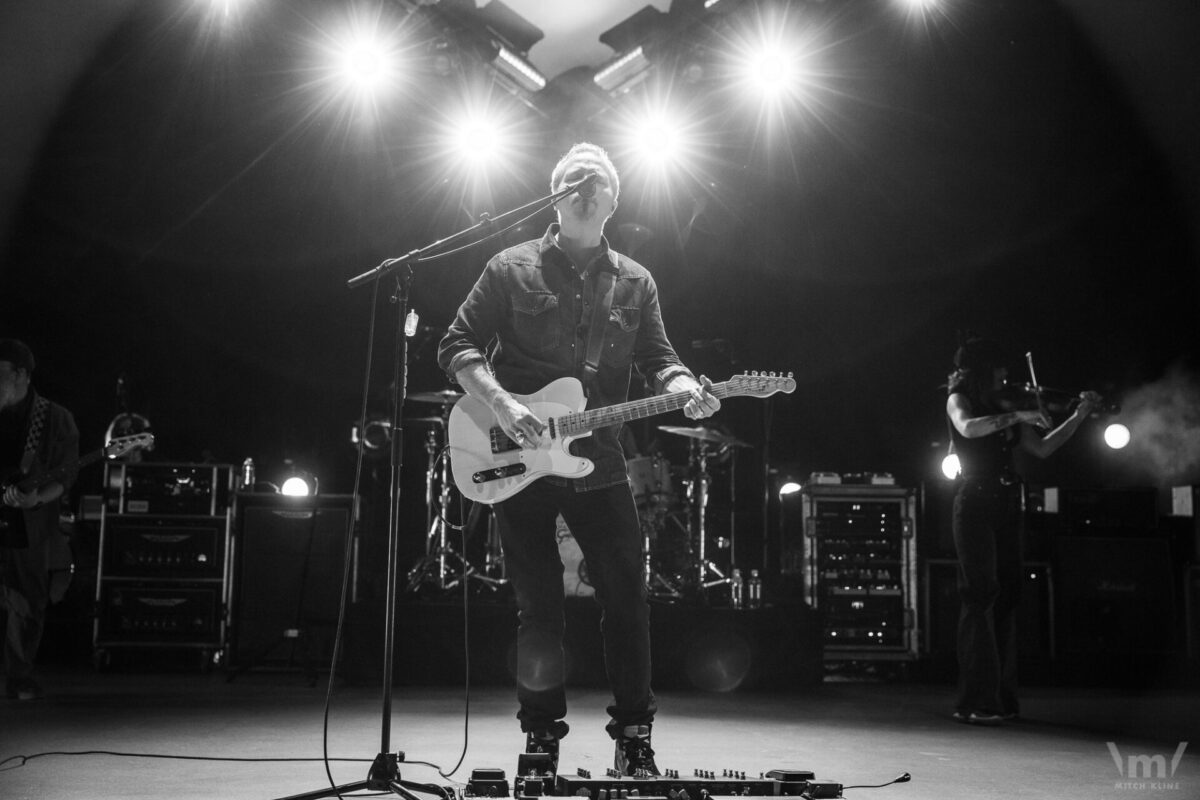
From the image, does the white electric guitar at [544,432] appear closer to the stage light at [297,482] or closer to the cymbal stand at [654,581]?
the cymbal stand at [654,581]

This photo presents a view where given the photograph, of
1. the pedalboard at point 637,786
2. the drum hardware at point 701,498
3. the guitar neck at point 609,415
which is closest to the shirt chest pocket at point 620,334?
the guitar neck at point 609,415

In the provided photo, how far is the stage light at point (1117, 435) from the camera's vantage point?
919 centimetres

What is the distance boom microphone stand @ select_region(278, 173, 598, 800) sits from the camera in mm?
3051

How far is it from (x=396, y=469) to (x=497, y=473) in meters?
0.34

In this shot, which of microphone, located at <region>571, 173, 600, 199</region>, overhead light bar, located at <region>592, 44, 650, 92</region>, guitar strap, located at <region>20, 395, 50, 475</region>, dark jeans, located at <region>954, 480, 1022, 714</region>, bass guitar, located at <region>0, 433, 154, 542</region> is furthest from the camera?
overhead light bar, located at <region>592, 44, 650, 92</region>

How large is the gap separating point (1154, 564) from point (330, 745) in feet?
22.0

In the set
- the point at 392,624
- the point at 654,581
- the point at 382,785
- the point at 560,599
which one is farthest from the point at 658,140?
the point at 382,785

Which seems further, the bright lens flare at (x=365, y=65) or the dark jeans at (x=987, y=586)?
the bright lens flare at (x=365, y=65)

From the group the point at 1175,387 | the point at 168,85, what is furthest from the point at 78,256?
the point at 1175,387

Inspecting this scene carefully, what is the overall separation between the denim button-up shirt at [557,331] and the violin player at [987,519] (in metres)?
2.43

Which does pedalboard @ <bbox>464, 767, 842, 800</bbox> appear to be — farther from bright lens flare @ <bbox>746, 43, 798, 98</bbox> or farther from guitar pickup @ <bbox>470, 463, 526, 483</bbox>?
bright lens flare @ <bbox>746, 43, 798, 98</bbox>

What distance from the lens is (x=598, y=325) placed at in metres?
3.53

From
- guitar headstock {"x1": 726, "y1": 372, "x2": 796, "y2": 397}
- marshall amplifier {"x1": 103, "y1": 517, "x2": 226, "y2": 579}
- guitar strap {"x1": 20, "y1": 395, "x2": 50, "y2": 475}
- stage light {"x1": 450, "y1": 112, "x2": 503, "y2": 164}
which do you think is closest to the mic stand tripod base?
guitar headstock {"x1": 726, "y1": 372, "x2": 796, "y2": 397}

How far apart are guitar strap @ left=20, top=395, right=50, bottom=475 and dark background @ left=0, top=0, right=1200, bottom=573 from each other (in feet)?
7.96
